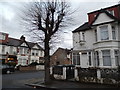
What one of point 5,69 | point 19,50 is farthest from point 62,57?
point 5,69

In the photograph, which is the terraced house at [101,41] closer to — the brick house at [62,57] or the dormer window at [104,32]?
the dormer window at [104,32]

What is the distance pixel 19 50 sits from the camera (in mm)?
42156

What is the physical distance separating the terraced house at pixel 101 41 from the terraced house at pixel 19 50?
78.2 ft

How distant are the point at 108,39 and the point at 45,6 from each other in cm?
874

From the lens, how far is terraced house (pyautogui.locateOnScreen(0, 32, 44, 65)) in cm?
3847

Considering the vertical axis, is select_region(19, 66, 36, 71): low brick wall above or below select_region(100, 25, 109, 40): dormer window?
below

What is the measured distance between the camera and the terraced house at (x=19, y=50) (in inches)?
1515

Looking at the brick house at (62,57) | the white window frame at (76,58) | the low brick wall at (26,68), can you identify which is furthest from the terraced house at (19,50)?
the white window frame at (76,58)

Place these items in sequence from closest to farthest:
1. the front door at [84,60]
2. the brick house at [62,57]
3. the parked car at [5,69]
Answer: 1. the front door at [84,60]
2. the parked car at [5,69]
3. the brick house at [62,57]

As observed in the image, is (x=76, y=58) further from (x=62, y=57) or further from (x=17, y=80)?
(x=62, y=57)

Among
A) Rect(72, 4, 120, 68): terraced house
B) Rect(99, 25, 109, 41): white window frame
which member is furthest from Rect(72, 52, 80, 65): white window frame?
Rect(99, 25, 109, 41): white window frame

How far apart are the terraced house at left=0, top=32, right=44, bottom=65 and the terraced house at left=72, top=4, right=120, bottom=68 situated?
23830mm

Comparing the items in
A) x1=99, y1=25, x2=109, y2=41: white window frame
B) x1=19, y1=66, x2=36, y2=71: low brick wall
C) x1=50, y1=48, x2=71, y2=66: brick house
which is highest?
x1=99, y1=25, x2=109, y2=41: white window frame

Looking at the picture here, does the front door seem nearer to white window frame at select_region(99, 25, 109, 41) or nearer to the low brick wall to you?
white window frame at select_region(99, 25, 109, 41)
